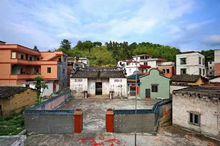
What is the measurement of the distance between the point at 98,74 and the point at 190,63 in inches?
727

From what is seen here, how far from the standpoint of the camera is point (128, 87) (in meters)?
28.8

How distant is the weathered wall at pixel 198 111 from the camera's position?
11383 mm

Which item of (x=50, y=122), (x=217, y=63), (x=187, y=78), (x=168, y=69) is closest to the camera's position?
(x=50, y=122)

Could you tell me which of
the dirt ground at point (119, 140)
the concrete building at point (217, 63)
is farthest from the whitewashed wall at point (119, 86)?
the concrete building at point (217, 63)

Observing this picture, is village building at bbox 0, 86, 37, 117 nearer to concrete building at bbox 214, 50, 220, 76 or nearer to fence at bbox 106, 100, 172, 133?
fence at bbox 106, 100, 172, 133

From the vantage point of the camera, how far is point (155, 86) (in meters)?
26.7

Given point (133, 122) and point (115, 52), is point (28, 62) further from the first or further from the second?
point (115, 52)

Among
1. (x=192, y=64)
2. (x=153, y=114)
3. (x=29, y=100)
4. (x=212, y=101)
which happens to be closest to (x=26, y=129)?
(x=29, y=100)

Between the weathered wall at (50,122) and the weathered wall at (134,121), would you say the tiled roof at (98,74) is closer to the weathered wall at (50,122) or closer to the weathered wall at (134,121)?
the weathered wall at (134,121)

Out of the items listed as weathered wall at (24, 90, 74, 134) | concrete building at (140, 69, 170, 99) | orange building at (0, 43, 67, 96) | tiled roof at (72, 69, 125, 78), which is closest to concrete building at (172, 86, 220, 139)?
weathered wall at (24, 90, 74, 134)

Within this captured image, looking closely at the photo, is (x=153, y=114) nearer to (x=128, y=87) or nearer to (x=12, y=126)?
(x=12, y=126)

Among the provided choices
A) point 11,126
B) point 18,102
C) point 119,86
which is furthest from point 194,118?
point 119,86

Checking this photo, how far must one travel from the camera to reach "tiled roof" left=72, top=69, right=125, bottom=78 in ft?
95.6

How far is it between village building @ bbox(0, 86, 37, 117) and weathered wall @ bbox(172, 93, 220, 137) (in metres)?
13.6
